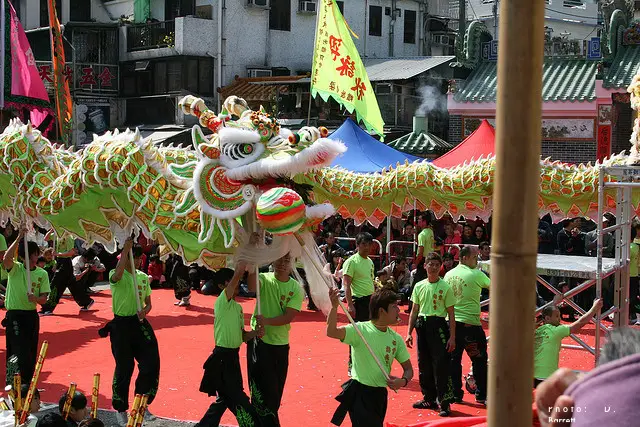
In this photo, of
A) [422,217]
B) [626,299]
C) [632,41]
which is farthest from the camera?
[632,41]

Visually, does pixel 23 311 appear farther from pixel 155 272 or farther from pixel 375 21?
pixel 375 21

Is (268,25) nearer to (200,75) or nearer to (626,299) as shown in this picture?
(200,75)

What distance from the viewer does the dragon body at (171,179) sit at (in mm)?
6762

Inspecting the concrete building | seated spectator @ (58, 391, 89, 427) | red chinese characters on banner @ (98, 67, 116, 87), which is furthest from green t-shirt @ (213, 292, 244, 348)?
the concrete building

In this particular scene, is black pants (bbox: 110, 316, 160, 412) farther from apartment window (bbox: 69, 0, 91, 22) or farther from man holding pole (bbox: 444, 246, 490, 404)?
apartment window (bbox: 69, 0, 91, 22)

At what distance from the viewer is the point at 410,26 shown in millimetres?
25750

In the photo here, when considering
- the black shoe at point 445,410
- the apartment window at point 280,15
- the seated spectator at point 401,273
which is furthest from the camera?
the apartment window at point 280,15

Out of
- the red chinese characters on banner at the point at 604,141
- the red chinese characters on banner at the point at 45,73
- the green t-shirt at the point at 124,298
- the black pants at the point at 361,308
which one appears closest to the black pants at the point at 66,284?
the black pants at the point at 361,308

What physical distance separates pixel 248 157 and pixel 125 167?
1056mm

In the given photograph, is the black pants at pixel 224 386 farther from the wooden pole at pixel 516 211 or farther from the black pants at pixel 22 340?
the wooden pole at pixel 516 211

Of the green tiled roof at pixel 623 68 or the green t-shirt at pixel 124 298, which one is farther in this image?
the green tiled roof at pixel 623 68

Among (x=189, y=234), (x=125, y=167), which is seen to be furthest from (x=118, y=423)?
(x=125, y=167)

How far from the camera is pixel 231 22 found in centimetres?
2300

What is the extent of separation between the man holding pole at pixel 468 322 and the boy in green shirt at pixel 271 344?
68.9 inches
